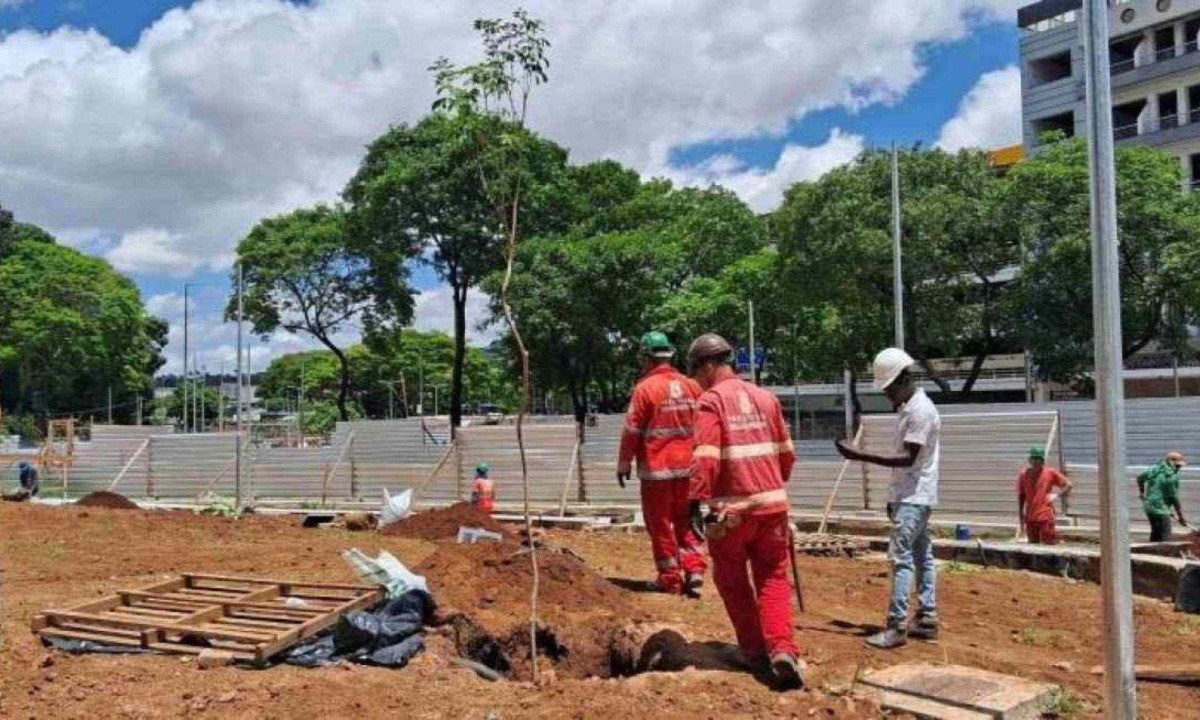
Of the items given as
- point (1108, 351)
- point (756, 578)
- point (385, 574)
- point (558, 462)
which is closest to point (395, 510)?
point (558, 462)

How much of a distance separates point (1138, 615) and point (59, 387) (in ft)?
165

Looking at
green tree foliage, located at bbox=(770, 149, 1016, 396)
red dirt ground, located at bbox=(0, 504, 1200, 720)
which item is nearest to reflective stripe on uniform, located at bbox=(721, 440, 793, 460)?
red dirt ground, located at bbox=(0, 504, 1200, 720)

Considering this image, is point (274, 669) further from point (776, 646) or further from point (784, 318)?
point (784, 318)

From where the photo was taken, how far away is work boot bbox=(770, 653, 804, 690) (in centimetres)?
511

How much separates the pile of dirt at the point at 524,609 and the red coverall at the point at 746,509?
134cm

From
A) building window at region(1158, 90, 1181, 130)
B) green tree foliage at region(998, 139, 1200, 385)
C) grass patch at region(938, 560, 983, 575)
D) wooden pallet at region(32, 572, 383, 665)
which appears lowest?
grass patch at region(938, 560, 983, 575)

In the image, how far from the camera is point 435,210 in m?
31.7

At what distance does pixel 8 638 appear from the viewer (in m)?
6.57

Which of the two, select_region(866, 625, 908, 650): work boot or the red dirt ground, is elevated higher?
select_region(866, 625, 908, 650): work boot

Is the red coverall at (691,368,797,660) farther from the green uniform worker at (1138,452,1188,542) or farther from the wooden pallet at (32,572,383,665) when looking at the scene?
the green uniform worker at (1138,452,1188,542)

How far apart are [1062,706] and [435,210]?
28515 mm

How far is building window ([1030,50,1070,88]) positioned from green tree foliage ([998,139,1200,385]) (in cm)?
1930

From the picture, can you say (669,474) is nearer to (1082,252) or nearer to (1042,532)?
(1042,532)

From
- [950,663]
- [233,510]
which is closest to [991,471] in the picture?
[950,663]
